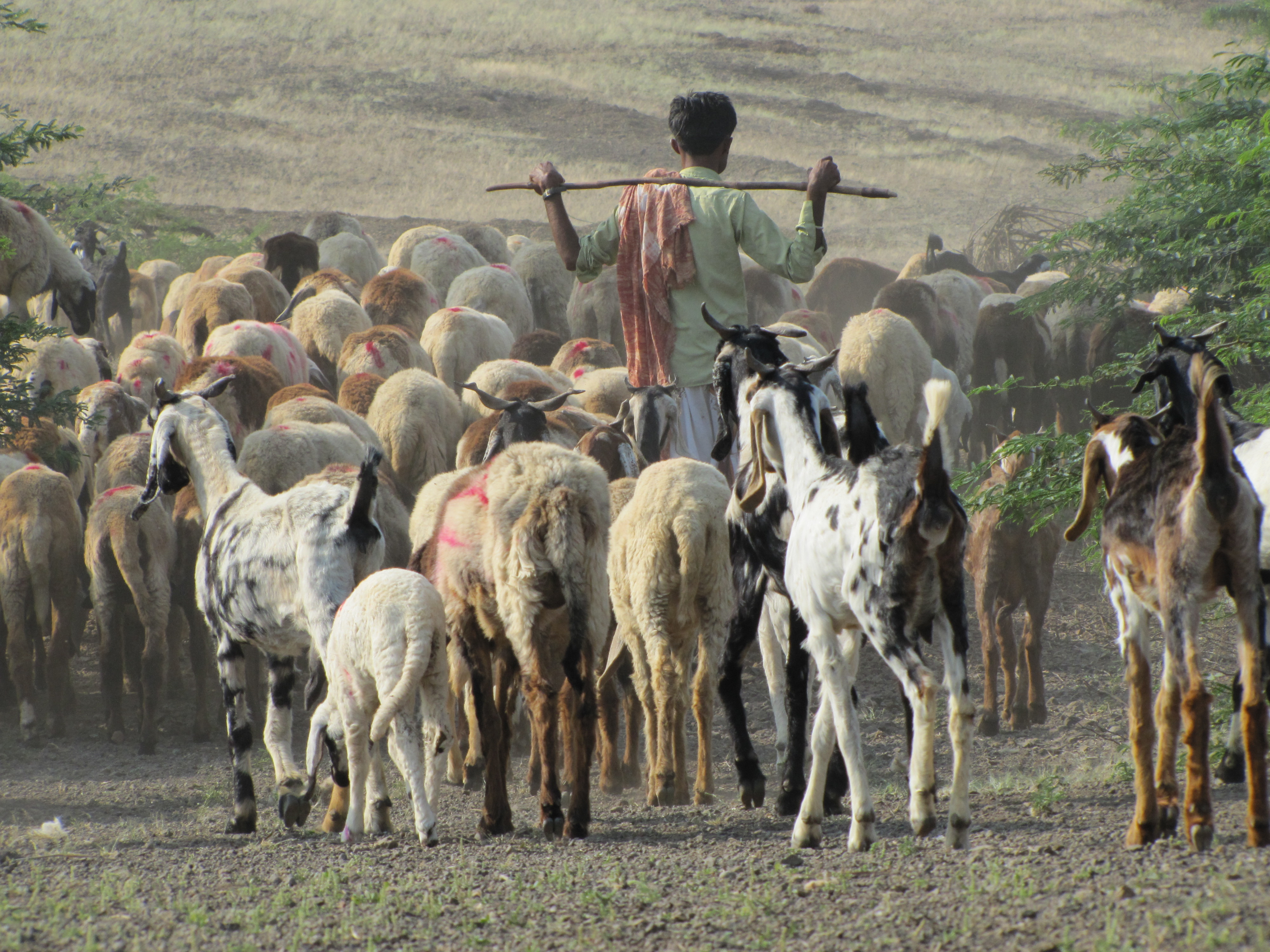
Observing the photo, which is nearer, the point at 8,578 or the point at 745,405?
the point at 745,405

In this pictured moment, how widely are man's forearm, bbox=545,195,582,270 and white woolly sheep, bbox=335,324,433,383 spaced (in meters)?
6.57

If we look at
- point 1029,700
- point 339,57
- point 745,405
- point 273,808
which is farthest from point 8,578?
point 339,57

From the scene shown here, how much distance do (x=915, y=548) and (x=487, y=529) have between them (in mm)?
2218

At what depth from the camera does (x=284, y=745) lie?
6.76m

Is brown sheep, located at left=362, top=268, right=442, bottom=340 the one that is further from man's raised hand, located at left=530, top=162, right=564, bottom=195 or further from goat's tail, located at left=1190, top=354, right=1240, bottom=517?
goat's tail, located at left=1190, top=354, right=1240, bottom=517

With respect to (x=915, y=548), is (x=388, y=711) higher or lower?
lower

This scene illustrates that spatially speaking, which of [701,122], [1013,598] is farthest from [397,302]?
[701,122]

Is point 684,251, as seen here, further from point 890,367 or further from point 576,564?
point 890,367

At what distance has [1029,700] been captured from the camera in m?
9.18

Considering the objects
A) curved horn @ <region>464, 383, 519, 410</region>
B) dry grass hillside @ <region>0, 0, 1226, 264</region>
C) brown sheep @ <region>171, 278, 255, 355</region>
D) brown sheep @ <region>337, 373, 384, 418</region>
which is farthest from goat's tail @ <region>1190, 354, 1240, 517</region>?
dry grass hillside @ <region>0, 0, 1226, 264</region>

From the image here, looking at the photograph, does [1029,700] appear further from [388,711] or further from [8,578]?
[8,578]

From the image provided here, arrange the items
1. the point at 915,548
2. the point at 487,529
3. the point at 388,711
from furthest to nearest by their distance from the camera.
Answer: the point at 487,529
the point at 388,711
the point at 915,548

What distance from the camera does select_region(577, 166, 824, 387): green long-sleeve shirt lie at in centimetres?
711

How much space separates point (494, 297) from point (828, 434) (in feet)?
41.2
